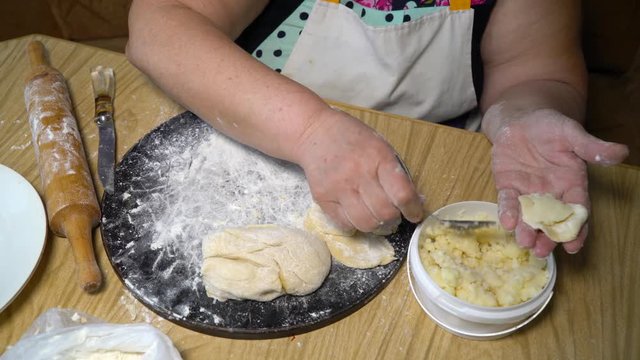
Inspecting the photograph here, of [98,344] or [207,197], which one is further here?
[207,197]

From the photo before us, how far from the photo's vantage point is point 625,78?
5.83 ft

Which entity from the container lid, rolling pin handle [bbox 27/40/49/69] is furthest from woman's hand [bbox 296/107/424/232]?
rolling pin handle [bbox 27/40/49/69]

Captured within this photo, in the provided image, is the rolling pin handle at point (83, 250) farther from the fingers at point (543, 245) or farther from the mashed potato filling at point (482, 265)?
the fingers at point (543, 245)

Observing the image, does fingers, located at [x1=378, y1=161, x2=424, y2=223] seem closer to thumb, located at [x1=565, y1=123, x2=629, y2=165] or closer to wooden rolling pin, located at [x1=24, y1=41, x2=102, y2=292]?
thumb, located at [x1=565, y1=123, x2=629, y2=165]

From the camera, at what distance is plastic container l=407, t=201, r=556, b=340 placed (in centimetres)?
72

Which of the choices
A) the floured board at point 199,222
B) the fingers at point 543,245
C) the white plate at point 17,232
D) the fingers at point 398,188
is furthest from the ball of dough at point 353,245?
the white plate at point 17,232

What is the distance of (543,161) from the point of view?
0.84 m

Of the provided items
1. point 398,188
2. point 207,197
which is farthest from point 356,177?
point 207,197

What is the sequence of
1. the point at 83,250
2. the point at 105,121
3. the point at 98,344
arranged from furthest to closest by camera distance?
the point at 105,121
the point at 83,250
the point at 98,344

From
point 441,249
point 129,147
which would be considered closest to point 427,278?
point 441,249

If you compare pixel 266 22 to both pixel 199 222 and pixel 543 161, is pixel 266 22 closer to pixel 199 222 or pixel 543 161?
pixel 199 222

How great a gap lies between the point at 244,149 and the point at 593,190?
675 mm

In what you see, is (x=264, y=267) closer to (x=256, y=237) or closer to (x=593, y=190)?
(x=256, y=237)

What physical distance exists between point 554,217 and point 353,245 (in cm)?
31
